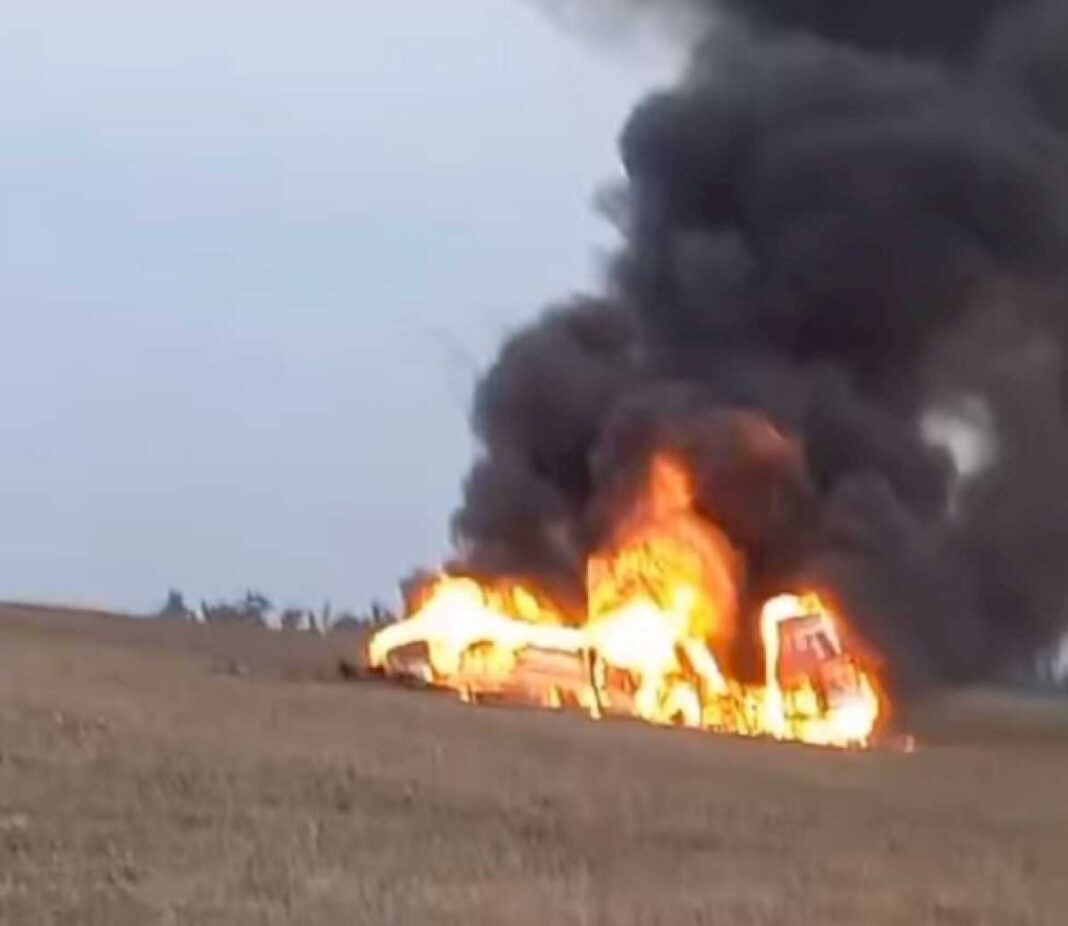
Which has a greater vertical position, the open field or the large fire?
the large fire

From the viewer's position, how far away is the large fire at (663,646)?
2633cm

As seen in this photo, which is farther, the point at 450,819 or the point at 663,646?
the point at 663,646

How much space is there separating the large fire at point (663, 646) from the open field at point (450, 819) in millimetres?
3278

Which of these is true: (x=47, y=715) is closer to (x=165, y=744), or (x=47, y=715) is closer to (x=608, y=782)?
(x=165, y=744)

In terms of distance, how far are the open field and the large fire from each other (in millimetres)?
3278

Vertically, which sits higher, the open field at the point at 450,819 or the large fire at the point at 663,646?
the large fire at the point at 663,646

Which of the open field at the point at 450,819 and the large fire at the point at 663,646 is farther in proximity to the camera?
the large fire at the point at 663,646

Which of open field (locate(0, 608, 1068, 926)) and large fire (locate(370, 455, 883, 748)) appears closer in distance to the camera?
open field (locate(0, 608, 1068, 926))

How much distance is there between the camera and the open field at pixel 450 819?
39.5 feet

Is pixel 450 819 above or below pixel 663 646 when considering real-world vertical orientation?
below

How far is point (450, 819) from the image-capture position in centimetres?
1463

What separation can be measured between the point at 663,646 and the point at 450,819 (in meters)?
12.4

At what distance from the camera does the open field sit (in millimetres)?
12055

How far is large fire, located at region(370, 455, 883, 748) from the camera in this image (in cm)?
2633
